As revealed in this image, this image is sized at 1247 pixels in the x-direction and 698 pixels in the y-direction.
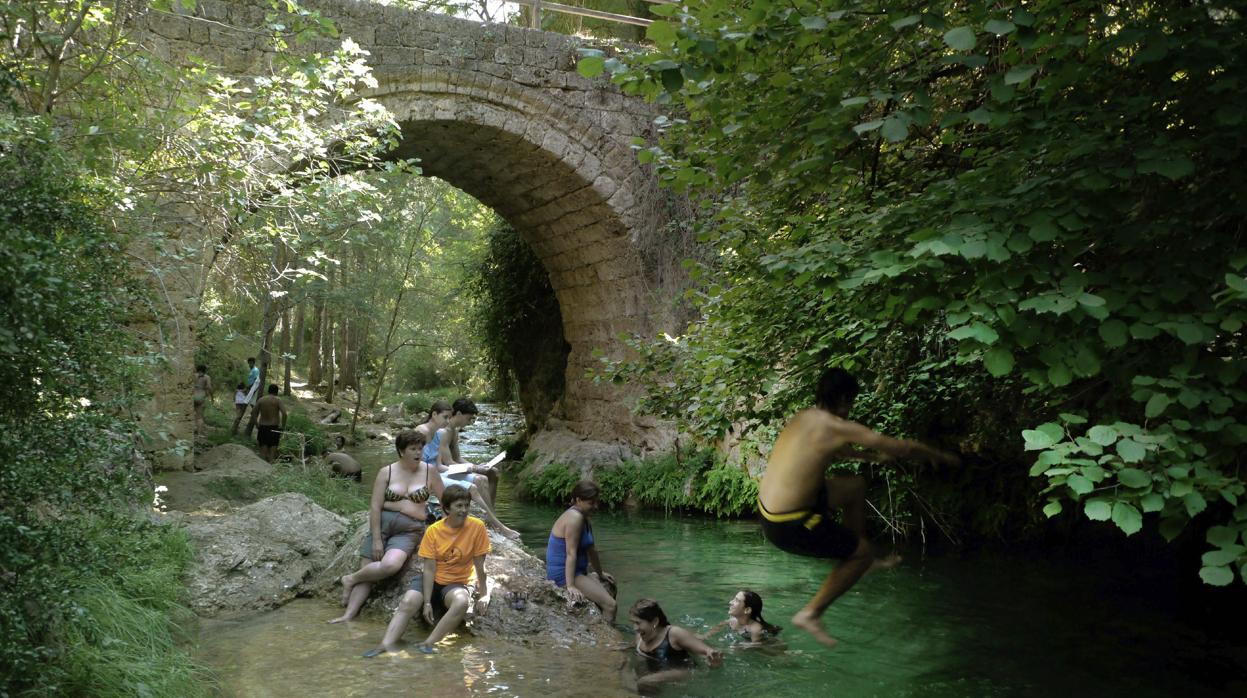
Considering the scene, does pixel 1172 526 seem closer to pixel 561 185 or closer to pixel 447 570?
pixel 447 570

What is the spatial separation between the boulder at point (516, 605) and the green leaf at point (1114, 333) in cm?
385

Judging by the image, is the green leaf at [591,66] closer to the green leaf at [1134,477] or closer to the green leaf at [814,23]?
the green leaf at [814,23]

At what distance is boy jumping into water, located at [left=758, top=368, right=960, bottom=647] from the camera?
15.3ft

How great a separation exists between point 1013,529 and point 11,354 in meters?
7.97

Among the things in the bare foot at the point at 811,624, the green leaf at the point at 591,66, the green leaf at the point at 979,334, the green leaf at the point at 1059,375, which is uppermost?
the green leaf at the point at 591,66

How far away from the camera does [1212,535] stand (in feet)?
10.2

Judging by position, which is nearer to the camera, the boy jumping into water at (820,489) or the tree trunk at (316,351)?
the boy jumping into water at (820,489)

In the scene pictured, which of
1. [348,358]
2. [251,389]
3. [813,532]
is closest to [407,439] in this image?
[813,532]

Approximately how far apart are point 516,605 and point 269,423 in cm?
860

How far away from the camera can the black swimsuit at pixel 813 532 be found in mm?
4711

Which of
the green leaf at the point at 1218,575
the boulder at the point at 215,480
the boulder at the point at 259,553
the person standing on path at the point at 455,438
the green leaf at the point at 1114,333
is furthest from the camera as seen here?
the boulder at the point at 215,480

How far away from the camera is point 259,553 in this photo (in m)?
6.91

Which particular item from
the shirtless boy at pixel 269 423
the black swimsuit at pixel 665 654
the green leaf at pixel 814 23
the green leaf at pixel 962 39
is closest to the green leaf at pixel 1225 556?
the green leaf at pixel 962 39

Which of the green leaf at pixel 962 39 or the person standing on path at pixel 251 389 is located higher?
the green leaf at pixel 962 39
